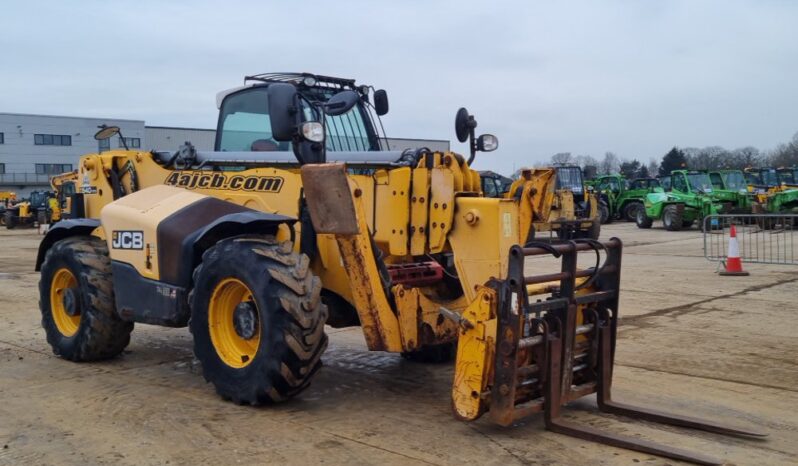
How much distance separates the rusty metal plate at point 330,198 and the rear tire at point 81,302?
256 centimetres

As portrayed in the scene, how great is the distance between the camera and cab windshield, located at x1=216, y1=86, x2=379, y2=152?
690cm

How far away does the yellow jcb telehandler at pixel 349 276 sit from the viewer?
4742mm

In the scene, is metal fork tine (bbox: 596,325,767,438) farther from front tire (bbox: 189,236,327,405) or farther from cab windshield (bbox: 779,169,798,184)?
cab windshield (bbox: 779,169,798,184)

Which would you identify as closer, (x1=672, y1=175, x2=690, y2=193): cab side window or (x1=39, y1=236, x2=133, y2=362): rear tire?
(x1=39, y1=236, x2=133, y2=362): rear tire

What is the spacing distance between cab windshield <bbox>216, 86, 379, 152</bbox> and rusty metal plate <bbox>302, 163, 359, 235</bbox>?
1.49 m

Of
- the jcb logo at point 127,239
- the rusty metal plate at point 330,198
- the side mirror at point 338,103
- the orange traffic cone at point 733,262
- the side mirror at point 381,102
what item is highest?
the side mirror at point 381,102

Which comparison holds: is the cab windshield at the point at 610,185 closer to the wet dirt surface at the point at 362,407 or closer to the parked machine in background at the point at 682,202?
the parked machine in background at the point at 682,202

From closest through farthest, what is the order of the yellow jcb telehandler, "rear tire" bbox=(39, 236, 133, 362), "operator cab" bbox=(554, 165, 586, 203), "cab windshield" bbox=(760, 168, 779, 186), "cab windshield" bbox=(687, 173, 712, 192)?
the yellow jcb telehandler
"rear tire" bbox=(39, 236, 133, 362)
"operator cab" bbox=(554, 165, 586, 203)
"cab windshield" bbox=(687, 173, 712, 192)
"cab windshield" bbox=(760, 168, 779, 186)

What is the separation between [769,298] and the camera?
421 inches

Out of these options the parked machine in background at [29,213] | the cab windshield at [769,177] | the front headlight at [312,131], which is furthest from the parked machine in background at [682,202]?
the parked machine in background at [29,213]

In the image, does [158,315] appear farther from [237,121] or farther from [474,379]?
[474,379]

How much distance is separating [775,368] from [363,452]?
4.11 meters

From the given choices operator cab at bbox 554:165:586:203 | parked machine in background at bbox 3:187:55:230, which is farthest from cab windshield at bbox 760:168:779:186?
parked machine in background at bbox 3:187:55:230

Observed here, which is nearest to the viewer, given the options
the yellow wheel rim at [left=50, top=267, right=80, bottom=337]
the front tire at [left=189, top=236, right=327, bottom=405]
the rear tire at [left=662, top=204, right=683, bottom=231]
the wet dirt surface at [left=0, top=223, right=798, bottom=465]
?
the wet dirt surface at [left=0, top=223, right=798, bottom=465]
